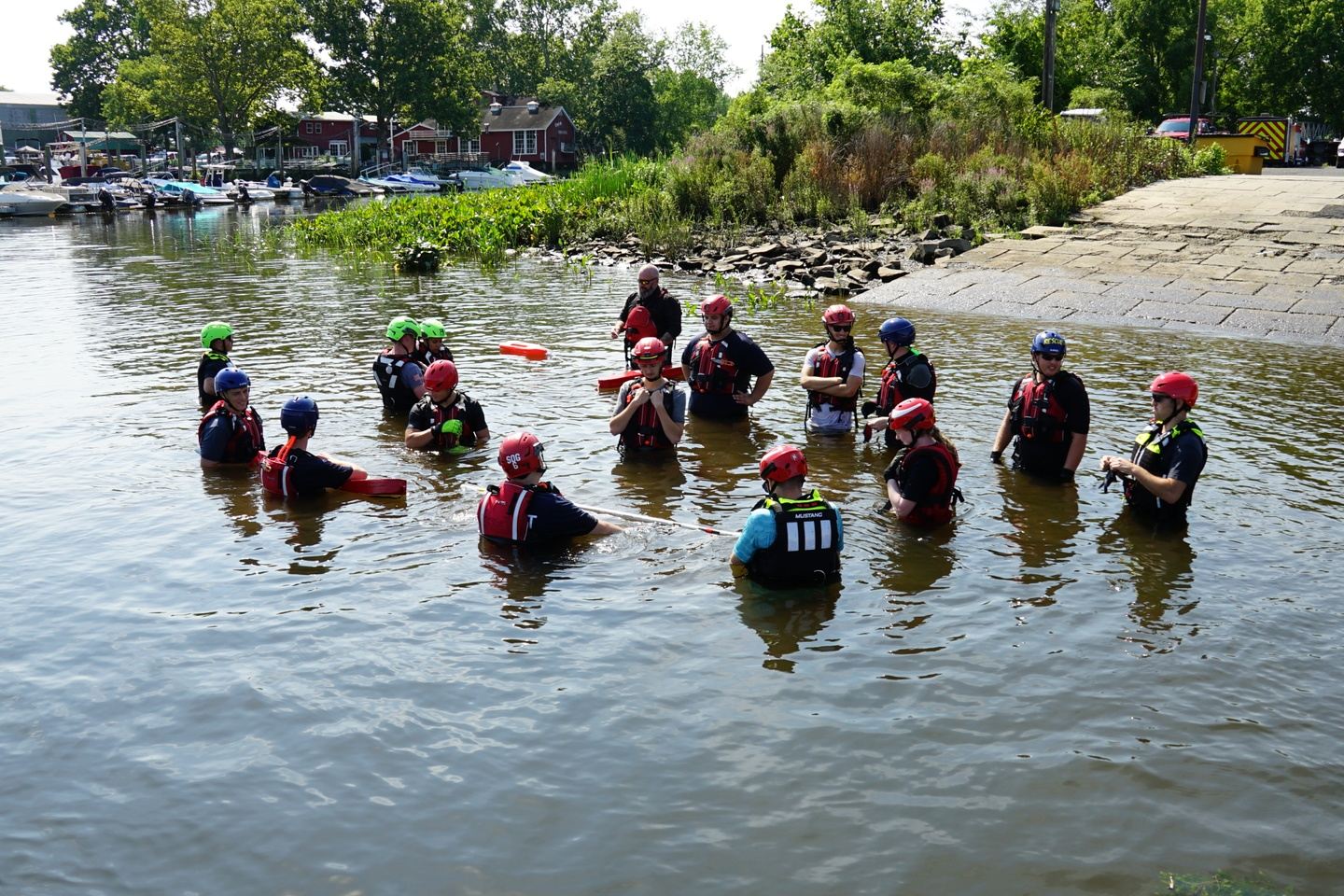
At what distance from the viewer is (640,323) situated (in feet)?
46.8

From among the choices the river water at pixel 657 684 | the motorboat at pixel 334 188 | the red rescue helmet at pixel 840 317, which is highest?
the motorboat at pixel 334 188

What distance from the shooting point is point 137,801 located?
5.87 meters

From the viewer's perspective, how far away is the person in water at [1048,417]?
A: 9766 mm

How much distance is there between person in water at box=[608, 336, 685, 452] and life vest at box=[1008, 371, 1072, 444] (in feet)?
10.5

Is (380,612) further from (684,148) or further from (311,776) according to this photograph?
(684,148)

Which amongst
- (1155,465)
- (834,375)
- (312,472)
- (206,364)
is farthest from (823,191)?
(312,472)

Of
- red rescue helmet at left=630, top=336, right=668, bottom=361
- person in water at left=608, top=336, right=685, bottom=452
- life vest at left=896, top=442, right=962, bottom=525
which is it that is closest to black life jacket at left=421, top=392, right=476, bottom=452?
person in water at left=608, top=336, right=685, bottom=452

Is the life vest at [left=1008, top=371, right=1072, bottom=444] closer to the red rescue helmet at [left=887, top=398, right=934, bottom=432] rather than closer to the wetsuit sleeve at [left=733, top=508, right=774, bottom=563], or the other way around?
the red rescue helmet at [left=887, top=398, right=934, bottom=432]

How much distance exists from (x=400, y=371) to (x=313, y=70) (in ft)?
252

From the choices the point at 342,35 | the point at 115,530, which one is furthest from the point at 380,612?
the point at 342,35

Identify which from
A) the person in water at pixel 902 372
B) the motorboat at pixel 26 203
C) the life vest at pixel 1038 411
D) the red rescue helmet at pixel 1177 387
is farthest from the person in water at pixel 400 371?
the motorboat at pixel 26 203

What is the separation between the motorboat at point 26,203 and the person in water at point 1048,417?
55.3m

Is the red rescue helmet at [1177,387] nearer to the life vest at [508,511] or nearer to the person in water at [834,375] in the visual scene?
the person in water at [834,375]

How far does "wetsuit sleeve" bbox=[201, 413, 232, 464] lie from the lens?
1079cm
